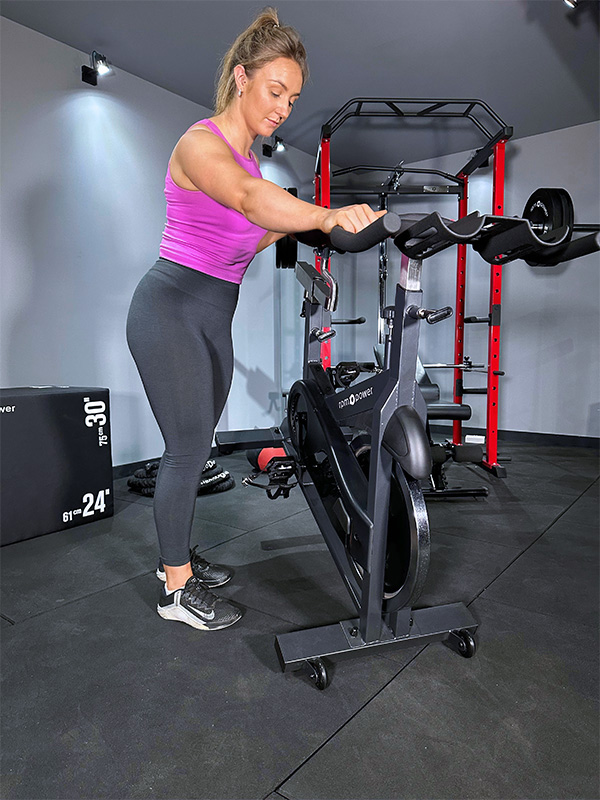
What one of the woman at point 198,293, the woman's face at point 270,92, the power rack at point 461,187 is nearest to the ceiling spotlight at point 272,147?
the power rack at point 461,187

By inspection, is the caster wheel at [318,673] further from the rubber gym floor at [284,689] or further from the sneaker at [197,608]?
the sneaker at [197,608]

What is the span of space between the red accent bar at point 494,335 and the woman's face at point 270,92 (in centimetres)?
224

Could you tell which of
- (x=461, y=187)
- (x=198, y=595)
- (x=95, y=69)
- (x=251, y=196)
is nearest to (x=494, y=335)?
(x=461, y=187)

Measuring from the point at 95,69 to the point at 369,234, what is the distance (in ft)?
A: 9.56

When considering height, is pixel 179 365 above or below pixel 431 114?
below

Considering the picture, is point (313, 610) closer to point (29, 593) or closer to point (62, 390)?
point (29, 593)

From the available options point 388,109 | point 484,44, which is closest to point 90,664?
point 484,44

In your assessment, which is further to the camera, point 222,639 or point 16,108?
point 16,108

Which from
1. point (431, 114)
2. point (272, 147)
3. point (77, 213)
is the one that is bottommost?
point (77, 213)

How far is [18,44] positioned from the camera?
2744 millimetres

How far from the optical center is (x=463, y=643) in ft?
4.32

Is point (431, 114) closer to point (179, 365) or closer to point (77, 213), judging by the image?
point (77, 213)

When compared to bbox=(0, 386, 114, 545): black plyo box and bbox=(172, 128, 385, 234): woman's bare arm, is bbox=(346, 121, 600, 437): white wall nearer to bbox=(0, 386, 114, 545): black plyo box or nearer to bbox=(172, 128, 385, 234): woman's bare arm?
bbox=(0, 386, 114, 545): black plyo box

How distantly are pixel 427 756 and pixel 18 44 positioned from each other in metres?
3.50
